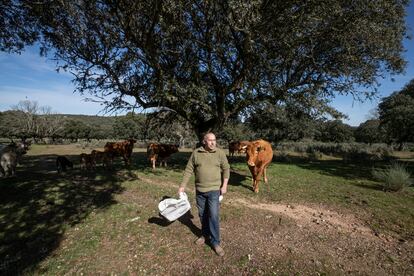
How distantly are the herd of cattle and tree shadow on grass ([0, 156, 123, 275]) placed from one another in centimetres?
92

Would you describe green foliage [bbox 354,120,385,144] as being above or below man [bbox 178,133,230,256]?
above

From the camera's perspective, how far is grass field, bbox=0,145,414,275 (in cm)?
438

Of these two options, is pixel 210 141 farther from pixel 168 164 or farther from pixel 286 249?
pixel 168 164

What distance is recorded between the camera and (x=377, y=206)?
7512 millimetres

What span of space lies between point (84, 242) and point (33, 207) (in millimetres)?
2779

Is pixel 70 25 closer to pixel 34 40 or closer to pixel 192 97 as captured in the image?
pixel 34 40

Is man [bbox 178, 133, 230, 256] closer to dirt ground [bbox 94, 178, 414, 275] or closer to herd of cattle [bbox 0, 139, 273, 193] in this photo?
dirt ground [bbox 94, 178, 414, 275]

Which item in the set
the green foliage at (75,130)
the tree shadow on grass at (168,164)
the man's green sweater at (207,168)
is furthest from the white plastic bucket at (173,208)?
the green foliage at (75,130)

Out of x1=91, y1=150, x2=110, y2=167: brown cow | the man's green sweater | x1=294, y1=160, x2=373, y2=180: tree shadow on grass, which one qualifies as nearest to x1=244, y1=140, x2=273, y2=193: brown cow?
the man's green sweater

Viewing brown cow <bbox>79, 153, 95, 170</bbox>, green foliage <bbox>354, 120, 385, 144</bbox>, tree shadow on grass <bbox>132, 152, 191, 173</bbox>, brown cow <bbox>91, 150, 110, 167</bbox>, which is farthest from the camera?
green foliage <bbox>354, 120, 385, 144</bbox>

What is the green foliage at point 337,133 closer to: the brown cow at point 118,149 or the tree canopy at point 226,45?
the tree canopy at point 226,45

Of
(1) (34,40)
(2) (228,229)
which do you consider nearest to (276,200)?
(2) (228,229)

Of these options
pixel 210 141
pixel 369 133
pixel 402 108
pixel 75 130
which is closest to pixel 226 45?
pixel 210 141

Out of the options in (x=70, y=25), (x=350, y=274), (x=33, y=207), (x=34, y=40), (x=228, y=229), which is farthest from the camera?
(x=34, y=40)
